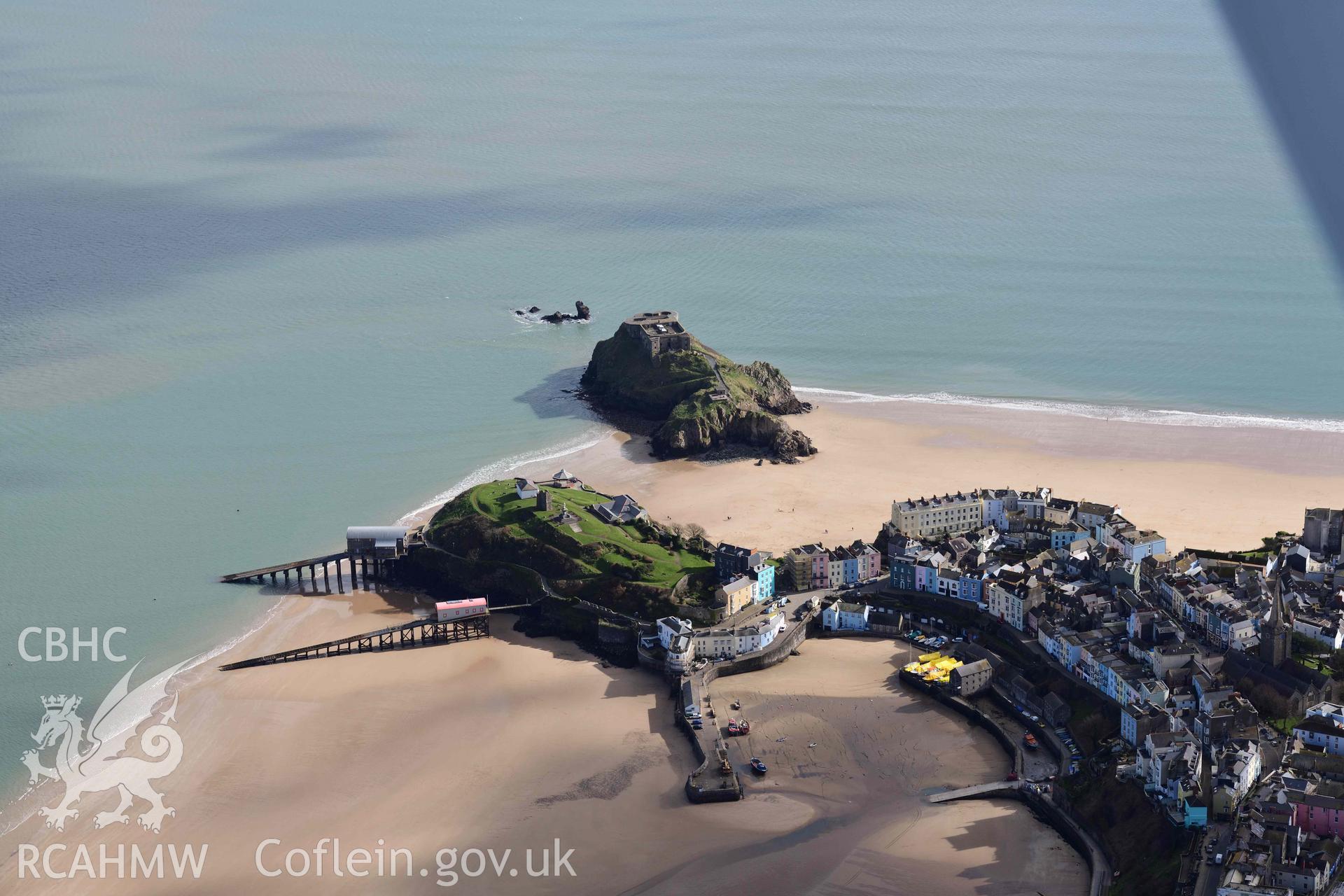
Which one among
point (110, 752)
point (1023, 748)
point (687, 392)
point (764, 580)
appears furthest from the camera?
point (687, 392)

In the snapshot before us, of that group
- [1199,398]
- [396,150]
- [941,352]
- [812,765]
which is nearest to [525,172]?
[396,150]

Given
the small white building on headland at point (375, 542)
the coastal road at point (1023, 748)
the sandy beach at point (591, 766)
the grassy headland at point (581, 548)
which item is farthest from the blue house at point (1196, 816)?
the small white building on headland at point (375, 542)

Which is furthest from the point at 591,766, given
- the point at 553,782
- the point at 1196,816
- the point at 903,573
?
the point at 1196,816

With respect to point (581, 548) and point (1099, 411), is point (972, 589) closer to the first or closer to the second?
point (581, 548)

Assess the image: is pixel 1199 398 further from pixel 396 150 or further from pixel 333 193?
pixel 396 150

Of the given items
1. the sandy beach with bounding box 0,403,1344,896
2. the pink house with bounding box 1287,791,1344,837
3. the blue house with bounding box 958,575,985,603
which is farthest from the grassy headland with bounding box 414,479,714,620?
the pink house with bounding box 1287,791,1344,837

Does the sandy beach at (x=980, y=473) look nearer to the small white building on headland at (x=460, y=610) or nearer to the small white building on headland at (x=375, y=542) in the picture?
the small white building on headland at (x=375, y=542)
